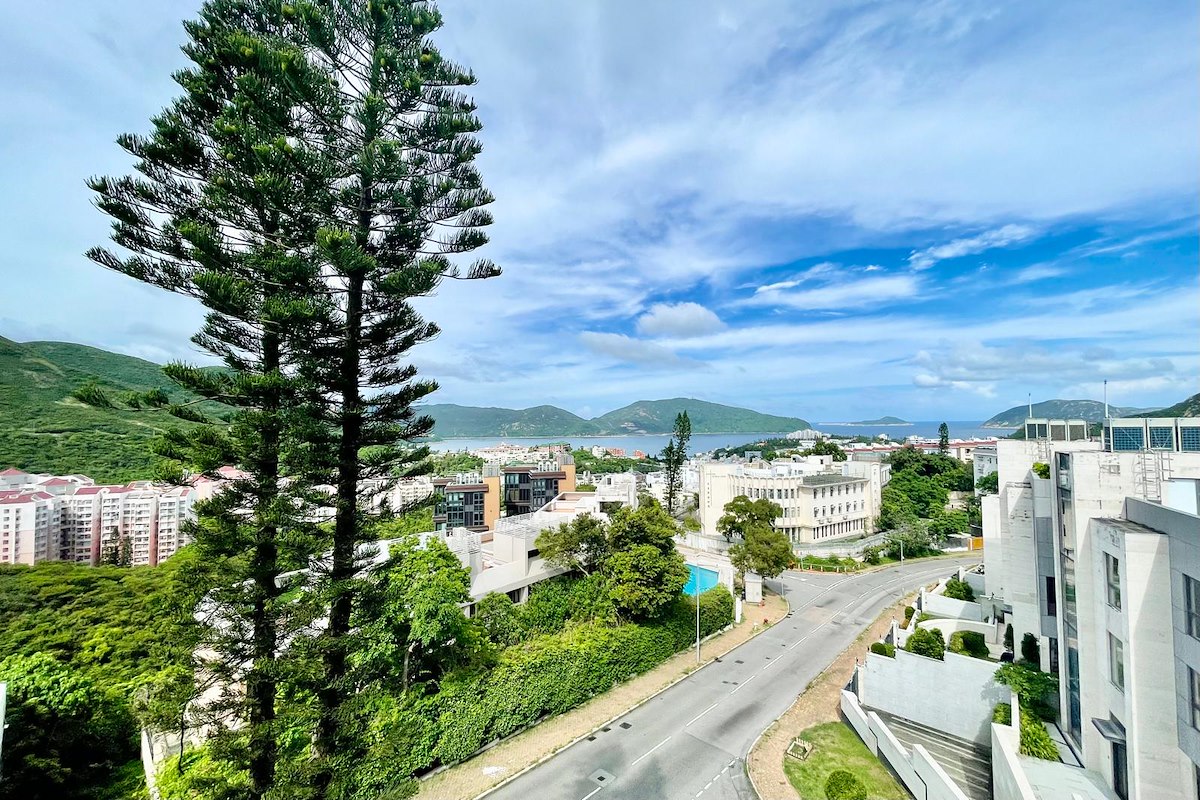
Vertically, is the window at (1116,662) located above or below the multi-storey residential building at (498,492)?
above

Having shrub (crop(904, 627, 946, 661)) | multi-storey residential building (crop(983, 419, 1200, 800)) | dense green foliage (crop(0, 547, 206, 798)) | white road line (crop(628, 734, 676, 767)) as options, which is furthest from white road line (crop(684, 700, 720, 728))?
dense green foliage (crop(0, 547, 206, 798))

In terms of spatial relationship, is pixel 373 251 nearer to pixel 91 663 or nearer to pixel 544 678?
pixel 544 678

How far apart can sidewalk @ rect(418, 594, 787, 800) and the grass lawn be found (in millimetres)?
4604

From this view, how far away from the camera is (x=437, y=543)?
42.9ft

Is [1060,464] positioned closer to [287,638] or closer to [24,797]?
[287,638]

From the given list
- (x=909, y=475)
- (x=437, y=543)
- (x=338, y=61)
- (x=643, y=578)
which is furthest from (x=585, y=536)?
(x=909, y=475)

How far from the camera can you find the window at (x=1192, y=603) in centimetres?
704

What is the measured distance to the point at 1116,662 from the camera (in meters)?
8.48

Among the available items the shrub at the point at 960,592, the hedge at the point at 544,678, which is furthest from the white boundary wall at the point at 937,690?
the shrub at the point at 960,592

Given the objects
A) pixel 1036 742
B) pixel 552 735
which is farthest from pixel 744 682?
pixel 1036 742

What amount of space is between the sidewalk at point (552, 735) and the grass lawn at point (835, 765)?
4604 millimetres

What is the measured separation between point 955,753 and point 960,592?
30.5ft

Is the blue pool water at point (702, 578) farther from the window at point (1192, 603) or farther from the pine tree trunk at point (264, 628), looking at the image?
the pine tree trunk at point (264, 628)

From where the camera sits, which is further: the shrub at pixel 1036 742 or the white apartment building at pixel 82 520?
the white apartment building at pixel 82 520
